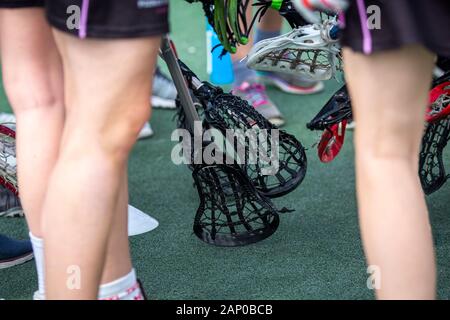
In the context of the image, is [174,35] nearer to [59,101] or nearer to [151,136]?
[151,136]

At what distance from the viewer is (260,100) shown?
113 inches

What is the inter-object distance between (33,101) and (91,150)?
0.27 meters

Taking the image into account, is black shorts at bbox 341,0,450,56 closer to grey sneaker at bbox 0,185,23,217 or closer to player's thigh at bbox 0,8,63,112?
player's thigh at bbox 0,8,63,112

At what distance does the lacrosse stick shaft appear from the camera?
74.5 inches

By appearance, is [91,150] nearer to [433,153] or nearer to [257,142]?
[257,142]

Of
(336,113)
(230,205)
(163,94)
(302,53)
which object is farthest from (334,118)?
(163,94)

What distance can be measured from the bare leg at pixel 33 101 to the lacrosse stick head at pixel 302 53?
60cm

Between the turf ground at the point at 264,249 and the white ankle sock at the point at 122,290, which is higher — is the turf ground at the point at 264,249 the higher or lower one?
the lower one

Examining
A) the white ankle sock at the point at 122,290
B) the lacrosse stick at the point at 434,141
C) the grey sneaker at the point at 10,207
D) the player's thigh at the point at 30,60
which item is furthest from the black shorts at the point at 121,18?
the grey sneaker at the point at 10,207

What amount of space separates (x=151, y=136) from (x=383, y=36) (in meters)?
1.69

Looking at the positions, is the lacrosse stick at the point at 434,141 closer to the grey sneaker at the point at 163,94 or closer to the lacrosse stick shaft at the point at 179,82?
the lacrosse stick shaft at the point at 179,82

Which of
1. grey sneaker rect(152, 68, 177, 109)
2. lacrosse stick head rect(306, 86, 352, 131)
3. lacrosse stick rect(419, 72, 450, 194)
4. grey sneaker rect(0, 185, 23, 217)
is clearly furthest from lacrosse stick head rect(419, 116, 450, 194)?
grey sneaker rect(152, 68, 177, 109)

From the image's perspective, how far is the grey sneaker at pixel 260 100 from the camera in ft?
9.28

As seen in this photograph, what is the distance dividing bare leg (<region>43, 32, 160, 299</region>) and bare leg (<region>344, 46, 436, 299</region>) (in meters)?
0.33
